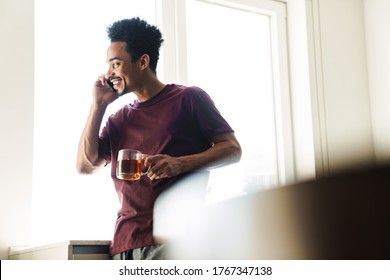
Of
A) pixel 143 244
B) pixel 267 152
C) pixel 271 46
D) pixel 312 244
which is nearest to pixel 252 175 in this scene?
pixel 267 152

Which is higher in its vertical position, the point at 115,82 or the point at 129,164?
the point at 115,82

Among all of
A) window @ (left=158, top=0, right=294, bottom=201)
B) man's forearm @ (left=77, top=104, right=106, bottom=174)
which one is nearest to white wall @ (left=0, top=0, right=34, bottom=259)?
man's forearm @ (left=77, top=104, right=106, bottom=174)

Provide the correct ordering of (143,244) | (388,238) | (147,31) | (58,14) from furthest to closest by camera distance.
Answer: (58,14) → (147,31) → (143,244) → (388,238)

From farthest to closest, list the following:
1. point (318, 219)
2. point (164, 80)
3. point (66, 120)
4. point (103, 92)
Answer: point (164, 80) < point (66, 120) < point (103, 92) < point (318, 219)

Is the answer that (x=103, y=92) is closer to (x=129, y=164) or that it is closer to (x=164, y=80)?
(x=129, y=164)

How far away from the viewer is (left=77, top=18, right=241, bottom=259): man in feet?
5.73

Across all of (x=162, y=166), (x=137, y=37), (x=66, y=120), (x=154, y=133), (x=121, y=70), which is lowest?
(x=162, y=166)

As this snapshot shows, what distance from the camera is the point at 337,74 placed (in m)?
2.89

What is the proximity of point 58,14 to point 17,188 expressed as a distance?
0.73m

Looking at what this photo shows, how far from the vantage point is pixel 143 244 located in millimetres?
1663

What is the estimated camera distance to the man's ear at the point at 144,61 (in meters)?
2.05

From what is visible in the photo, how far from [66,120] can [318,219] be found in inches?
77.7

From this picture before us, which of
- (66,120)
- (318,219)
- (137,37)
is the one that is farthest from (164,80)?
(318,219)
